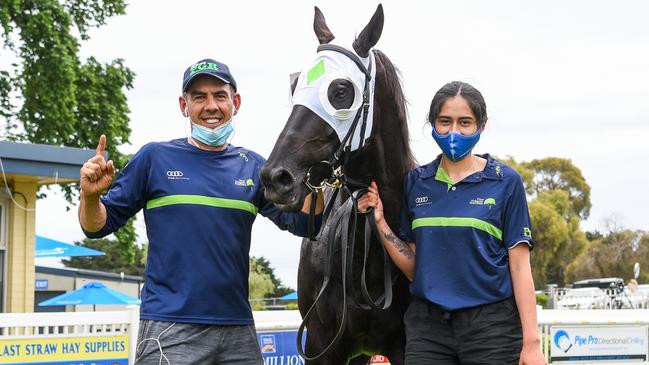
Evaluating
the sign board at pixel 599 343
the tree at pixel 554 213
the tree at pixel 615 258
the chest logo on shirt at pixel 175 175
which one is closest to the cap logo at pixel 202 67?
the chest logo on shirt at pixel 175 175

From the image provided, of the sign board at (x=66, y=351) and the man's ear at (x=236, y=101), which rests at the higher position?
the man's ear at (x=236, y=101)

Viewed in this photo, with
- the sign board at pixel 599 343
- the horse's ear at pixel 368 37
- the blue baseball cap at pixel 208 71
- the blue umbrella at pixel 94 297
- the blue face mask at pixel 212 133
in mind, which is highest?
the horse's ear at pixel 368 37

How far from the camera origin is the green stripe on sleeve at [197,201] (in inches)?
142

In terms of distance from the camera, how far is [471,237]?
368 cm

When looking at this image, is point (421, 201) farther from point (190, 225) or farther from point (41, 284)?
point (41, 284)

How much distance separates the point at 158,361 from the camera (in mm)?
3479

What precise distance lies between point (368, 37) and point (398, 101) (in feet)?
1.43

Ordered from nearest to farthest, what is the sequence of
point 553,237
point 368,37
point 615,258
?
point 368,37, point 553,237, point 615,258

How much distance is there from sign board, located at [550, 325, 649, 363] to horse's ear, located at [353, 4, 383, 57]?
4.70 metres

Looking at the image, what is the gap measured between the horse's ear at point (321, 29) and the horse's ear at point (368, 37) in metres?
0.15

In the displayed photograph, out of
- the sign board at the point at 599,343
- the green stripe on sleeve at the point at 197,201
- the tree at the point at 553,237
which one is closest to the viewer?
the green stripe on sleeve at the point at 197,201

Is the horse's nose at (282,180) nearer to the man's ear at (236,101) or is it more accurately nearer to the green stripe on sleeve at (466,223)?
the man's ear at (236,101)

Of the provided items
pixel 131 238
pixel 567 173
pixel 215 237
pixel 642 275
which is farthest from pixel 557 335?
pixel 567 173

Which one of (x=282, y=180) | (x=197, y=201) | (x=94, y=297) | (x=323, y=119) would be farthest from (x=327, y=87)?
(x=94, y=297)
